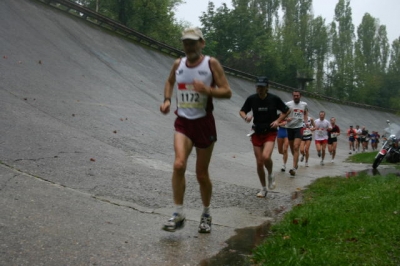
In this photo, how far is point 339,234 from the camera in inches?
193

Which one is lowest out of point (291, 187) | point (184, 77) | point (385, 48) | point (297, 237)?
point (291, 187)

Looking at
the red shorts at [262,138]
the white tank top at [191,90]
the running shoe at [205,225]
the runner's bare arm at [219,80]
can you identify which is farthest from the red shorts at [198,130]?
the red shorts at [262,138]

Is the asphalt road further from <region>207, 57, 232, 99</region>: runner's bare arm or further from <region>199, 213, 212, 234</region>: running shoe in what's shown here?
<region>207, 57, 232, 99</region>: runner's bare arm

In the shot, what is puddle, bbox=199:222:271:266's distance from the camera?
4.20m

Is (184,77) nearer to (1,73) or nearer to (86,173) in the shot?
(86,173)

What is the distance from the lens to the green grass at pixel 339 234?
13.5ft

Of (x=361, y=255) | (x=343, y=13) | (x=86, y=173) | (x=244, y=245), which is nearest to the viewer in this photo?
(x=361, y=255)

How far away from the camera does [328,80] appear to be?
85.1 meters

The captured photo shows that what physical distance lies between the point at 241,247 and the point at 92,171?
359 centimetres

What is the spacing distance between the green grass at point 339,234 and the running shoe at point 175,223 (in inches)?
35.3

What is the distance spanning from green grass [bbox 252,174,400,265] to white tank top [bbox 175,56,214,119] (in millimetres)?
1537

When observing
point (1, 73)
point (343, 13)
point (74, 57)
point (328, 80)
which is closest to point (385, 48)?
point (343, 13)

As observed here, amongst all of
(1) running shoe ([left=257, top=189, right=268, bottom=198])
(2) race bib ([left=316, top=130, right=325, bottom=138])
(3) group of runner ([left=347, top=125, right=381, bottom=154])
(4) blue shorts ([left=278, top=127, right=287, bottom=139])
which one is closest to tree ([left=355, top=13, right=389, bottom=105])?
(3) group of runner ([left=347, top=125, right=381, bottom=154])

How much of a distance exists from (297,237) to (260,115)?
3816 mm
